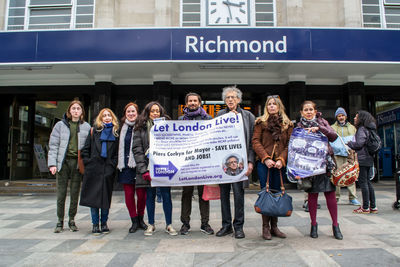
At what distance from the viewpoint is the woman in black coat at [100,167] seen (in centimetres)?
436

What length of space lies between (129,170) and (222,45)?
447cm

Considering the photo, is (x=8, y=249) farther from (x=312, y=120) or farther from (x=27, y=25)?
(x=27, y=25)

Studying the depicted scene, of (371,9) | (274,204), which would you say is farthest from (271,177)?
(371,9)

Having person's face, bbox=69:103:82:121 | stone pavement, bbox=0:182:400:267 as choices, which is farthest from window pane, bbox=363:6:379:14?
person's face, bbox=69:103:82:121

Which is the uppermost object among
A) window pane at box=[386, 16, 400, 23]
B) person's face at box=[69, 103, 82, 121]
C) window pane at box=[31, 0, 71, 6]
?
window pane at box=[31, 0, 71, 6]

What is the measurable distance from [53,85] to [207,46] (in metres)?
5.61

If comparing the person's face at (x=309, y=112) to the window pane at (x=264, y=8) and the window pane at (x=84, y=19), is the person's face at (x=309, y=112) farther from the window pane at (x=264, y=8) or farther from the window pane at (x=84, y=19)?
the window pane at (x=84, y=19)

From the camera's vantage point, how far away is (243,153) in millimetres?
4125

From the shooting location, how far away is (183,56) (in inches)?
297

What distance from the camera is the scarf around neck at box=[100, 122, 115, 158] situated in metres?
4.47

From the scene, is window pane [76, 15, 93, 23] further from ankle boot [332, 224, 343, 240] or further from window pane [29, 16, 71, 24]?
ankle boot [332, 224, 343, 240]

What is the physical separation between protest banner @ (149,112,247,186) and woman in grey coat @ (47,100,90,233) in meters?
1.34

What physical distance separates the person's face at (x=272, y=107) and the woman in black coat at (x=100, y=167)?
2.39 m

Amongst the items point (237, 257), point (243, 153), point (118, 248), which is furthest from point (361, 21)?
point (118, 248)
